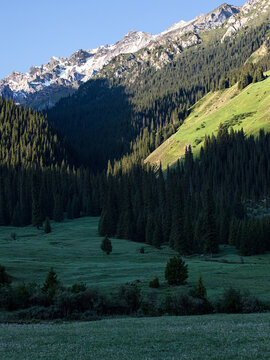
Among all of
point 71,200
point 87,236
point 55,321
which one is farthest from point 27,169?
point 55,321

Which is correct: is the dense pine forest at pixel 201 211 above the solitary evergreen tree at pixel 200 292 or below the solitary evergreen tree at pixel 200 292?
above

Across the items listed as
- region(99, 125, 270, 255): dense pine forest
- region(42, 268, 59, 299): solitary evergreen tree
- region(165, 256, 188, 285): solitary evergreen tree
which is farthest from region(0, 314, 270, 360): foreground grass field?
region(99, 125, 270, 255): dense pine forest

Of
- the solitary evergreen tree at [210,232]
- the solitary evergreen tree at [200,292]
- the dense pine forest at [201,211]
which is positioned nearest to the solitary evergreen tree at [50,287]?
the solitary evergreen tree at [200,292]

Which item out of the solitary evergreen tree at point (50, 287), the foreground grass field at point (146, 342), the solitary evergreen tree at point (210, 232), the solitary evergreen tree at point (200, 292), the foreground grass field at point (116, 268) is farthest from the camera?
the solitary evergreen tree at point (210, 232)

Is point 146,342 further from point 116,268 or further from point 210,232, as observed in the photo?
point 210,232

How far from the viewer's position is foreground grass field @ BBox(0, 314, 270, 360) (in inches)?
741

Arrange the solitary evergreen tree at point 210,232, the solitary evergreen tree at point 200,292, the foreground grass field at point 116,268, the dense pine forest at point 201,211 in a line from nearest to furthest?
the solitary evergreen tree at point 200,292 < the foreground grass field at point 116,268 < the solitary evergreen tree at point 210,232 < the dense pine forest at point 201,211

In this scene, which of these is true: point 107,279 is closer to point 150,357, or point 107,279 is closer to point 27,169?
point 150,357

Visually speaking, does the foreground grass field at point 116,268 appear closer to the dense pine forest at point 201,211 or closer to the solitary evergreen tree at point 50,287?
the solitary evergreen tree at point 50,287

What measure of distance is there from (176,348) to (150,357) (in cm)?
250

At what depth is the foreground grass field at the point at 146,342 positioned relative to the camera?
61.7ft

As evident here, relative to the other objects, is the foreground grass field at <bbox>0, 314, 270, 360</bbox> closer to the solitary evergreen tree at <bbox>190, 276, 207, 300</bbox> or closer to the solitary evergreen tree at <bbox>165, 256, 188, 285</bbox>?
the solitary evergreen tree at <bbox>190, 276, 207, 300</bbox>

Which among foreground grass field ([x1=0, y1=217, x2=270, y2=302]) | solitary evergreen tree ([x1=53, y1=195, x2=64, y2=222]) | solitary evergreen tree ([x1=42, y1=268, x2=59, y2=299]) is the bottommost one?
foreground grass field ([x1=0, y1=217, x2=270, y2=302])

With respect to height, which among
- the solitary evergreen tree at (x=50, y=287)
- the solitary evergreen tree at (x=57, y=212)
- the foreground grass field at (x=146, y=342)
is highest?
the solitary evergreen tree at (x=57, y=212)
